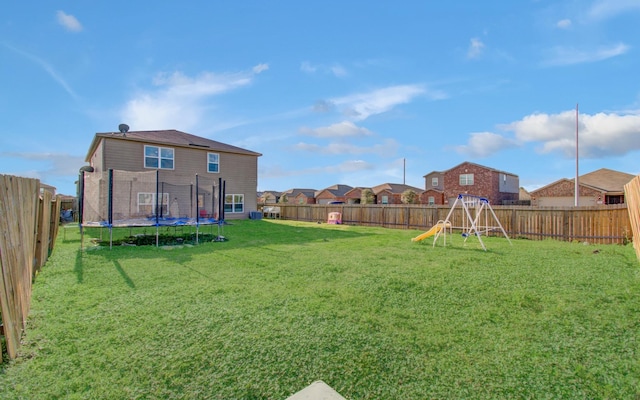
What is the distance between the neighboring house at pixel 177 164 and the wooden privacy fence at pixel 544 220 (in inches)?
337

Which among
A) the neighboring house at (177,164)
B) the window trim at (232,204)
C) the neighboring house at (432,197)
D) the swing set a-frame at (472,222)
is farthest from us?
the neighboring house at (432,197)

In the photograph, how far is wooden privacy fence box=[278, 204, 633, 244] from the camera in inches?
383

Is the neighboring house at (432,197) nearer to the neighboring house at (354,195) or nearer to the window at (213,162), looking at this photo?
the neighboring house at (354,195)

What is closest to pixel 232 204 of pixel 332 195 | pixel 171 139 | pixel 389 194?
pixel 171 139

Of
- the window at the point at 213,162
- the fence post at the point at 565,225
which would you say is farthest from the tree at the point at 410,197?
the fence post at the point at 565,225

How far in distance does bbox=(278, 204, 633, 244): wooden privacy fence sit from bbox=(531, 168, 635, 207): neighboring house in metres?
18.9

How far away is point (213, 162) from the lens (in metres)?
20.0

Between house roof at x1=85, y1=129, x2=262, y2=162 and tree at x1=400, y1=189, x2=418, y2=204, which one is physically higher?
house roof at x1=85, y1=129, x2=262, y2=162

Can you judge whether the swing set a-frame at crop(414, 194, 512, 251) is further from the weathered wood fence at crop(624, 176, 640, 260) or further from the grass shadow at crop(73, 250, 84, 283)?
the grass shadow at crop(73, 250, 84, 283)

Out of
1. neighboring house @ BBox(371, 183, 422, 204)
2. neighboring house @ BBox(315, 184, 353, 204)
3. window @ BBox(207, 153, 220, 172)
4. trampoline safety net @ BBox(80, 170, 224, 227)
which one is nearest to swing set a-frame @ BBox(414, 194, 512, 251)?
trampoline safety net @ BBox(80, 170, 224, 227)

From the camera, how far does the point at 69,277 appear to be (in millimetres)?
5520

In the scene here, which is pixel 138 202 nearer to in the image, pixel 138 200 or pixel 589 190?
pixel 138 200

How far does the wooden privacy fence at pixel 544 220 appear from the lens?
973cm

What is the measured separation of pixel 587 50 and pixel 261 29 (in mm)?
8873
